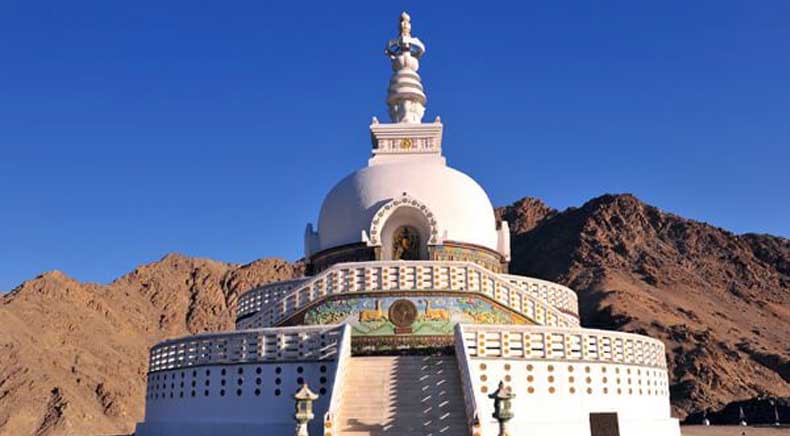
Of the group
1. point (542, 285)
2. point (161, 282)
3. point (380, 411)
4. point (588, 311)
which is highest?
point (161, 282)

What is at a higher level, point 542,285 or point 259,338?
point 542,285

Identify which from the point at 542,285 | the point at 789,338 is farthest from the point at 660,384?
the point at 789,338

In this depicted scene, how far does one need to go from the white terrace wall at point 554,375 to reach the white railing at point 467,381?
14 centimetres

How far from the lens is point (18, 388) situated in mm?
47344

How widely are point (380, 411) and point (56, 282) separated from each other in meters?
56.9

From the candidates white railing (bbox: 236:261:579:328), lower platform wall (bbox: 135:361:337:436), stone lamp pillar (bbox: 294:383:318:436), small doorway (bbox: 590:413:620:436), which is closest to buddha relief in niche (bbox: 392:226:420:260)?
white railing (bbox: 236:261:579:328)

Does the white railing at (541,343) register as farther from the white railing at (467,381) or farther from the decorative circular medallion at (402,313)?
the decorative circular medallion at (402,313)

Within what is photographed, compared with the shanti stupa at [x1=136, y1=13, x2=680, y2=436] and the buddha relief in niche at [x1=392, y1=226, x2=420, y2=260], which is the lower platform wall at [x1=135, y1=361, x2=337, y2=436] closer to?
the shanti stupa at [x1=136, y1=13, x2=680, y2=436]

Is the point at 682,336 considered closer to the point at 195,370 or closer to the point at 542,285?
the point at 542,285

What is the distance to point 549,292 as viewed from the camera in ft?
76.1

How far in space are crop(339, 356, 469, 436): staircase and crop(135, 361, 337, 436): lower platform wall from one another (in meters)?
0.82

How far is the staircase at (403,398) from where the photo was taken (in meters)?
13.5

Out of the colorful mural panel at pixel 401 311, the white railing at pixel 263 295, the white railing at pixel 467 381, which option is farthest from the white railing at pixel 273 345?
the white railing at pixel 263 295

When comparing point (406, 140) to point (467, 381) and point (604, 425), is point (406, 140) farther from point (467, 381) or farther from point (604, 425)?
point (467, 381)
